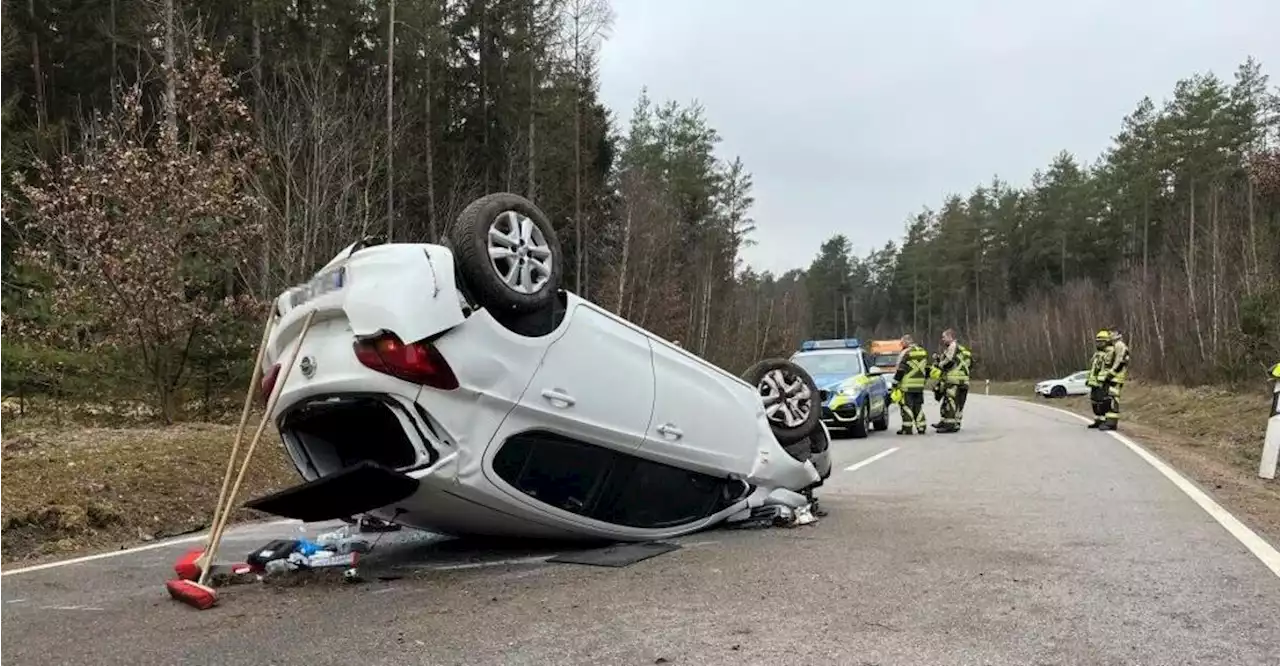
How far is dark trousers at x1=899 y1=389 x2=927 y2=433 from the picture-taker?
57.0 ft

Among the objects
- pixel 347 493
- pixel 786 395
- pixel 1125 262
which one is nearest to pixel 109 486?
pixel 347 493

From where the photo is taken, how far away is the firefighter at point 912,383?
17.3m

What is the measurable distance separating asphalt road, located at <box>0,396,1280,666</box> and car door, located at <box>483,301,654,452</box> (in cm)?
77

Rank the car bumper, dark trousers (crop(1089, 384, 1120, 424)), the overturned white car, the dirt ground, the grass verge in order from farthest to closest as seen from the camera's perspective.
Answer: dark trousers (crop(1089, 384, 1120, 424)) < the car bumper < the dirt ground < the grass verge < the overturned white car

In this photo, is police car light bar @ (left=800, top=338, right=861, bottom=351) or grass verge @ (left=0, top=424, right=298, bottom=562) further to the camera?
police car light bar @ (left=800, top=338, right=861, bottom=351)

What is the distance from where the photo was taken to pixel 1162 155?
198ft

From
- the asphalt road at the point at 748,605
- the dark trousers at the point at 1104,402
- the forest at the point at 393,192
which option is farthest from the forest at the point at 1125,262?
the asphalt road at the point at 748,605

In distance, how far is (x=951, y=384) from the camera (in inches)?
691

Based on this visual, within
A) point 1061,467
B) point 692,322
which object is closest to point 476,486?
point 1061,467

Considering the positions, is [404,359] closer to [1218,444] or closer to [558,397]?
[558,397]

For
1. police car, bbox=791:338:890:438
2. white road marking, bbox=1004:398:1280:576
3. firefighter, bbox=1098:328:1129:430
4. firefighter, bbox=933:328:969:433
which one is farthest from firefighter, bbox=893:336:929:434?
white road marking, bbox=1004:398:1280:576

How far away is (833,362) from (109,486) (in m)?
13.1

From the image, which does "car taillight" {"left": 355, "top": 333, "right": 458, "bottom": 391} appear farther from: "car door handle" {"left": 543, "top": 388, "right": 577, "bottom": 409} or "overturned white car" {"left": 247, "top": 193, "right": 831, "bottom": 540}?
"car door handle" {"left": 543, "top": 388, "right": 577, "bottom": 409}

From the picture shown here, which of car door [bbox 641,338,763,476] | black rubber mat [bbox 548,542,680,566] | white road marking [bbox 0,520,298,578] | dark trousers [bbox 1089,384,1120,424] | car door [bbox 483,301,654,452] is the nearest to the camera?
car door [bbox 483,301,654,452]
